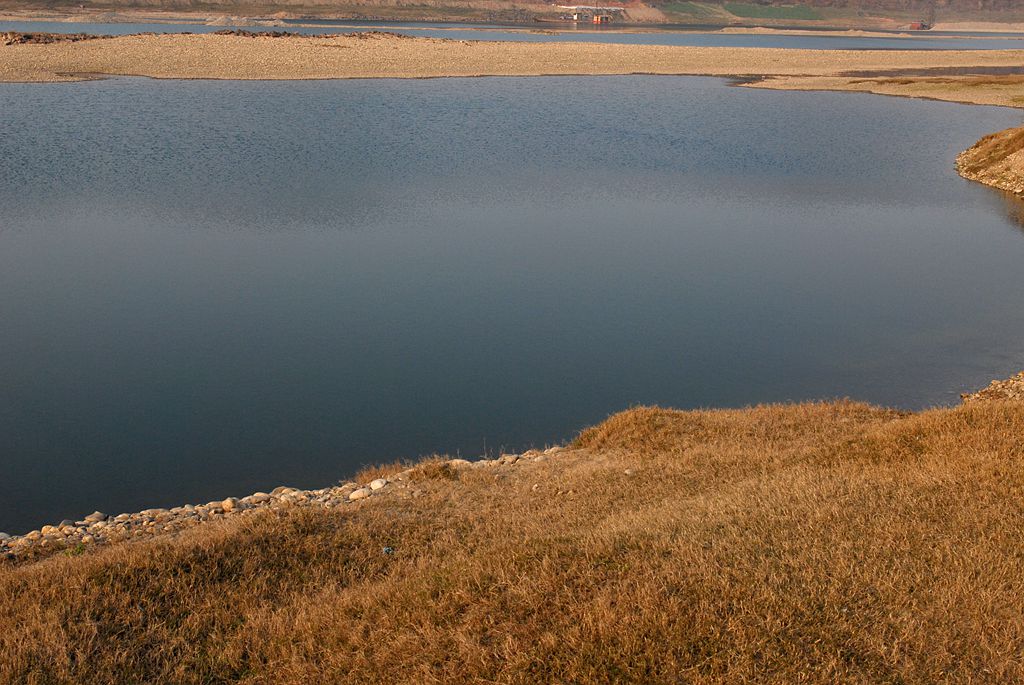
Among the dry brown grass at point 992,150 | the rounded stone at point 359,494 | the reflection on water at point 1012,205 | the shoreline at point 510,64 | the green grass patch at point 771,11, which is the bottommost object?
the rounded stone at point 359,494

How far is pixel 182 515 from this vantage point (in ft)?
30.0

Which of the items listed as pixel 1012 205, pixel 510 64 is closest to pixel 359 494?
pixel 1012 205

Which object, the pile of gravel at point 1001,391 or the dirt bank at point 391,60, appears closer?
the pile of gravel at point 1001,391

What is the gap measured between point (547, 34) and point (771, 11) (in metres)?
89.6

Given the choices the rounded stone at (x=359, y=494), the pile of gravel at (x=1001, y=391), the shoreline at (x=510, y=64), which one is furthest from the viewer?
the shoreline at (x=510, y=64)

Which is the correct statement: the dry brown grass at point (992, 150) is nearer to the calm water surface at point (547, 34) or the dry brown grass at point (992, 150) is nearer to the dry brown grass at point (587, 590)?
the dry brown grass at point (587, 590)

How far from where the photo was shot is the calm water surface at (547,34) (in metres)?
88.3

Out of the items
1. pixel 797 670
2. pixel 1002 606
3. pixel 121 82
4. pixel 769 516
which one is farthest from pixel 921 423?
pixel 121 82

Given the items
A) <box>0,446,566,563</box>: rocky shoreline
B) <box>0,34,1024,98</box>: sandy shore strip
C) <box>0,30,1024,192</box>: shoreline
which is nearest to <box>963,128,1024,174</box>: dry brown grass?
<box>0,30,1024,192</box>: shoreline

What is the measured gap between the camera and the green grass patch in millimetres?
171375

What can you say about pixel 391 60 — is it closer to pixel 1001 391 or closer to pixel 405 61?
pixel 405 61

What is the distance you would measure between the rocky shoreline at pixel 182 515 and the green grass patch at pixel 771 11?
17713 cm

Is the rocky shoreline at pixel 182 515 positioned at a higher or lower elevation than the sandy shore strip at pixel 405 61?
lower

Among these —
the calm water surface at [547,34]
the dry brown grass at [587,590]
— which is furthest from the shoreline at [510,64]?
the dry brown grass at [587,590]
